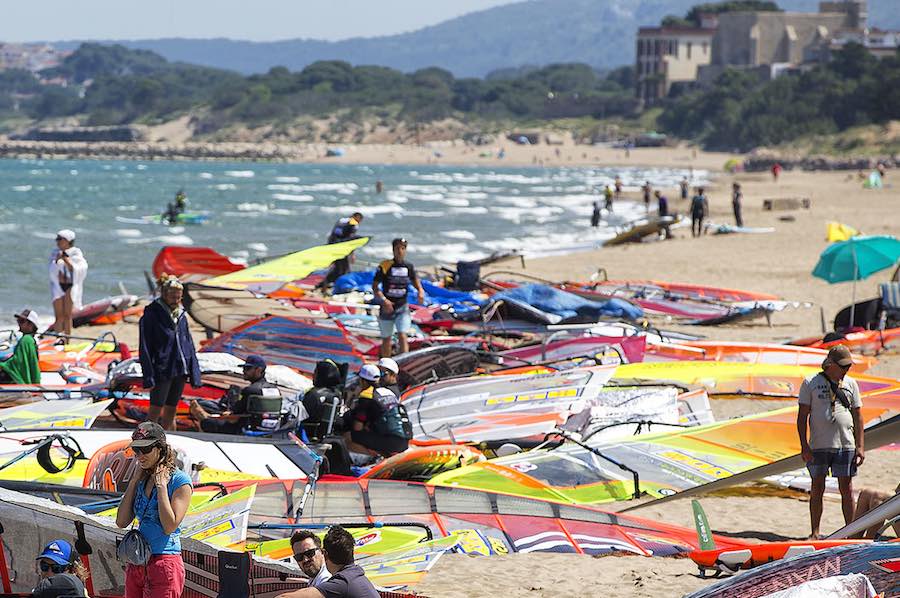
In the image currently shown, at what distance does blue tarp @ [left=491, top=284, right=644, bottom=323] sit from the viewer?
16.1 metres

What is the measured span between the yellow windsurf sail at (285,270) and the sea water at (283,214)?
8.86 metres

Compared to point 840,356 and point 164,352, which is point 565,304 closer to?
point 164,352

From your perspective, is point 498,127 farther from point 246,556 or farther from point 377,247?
point 246,556

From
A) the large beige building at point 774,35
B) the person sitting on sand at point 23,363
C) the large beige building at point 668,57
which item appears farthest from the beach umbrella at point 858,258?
the large beige building at point 668,57

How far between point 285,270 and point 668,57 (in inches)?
5902

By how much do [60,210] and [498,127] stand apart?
110007mm

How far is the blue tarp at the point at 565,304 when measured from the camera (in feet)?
52.9

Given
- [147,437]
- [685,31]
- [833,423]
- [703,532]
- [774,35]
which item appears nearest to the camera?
[147,437]

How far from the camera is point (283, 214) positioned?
5650cm

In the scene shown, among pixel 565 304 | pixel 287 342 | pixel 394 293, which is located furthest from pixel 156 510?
pixel 565 304

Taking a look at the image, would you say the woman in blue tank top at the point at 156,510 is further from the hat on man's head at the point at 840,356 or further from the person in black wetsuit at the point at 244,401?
the hat on man's head at the point at 840,356

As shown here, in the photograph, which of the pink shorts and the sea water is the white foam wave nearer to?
the sea water

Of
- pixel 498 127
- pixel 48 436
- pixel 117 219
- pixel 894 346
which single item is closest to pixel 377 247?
pixel 117 219

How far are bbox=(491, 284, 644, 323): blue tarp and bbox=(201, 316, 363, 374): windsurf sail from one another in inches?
117
